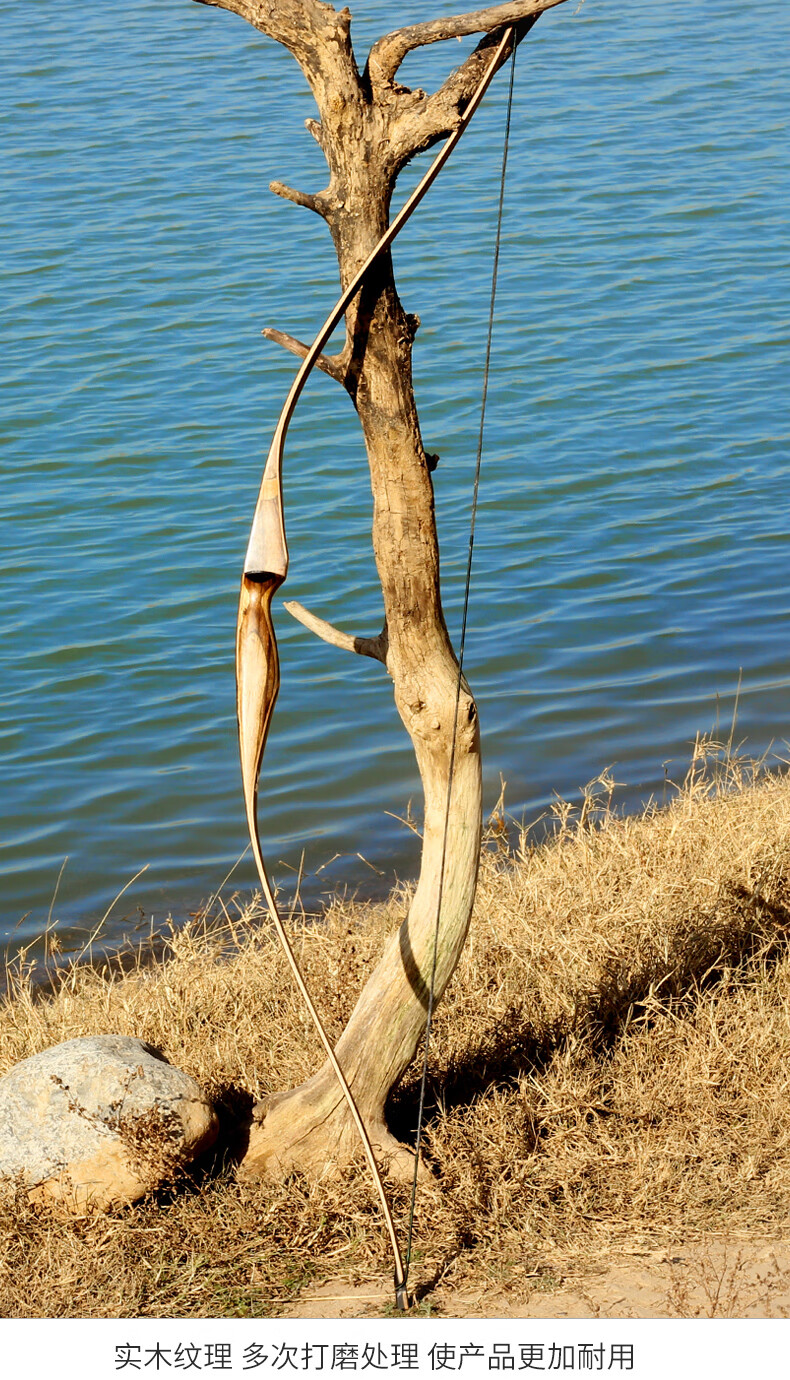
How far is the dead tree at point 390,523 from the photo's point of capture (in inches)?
103

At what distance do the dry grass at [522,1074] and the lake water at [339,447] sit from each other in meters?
1.32

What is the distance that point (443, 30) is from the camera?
2.51 m

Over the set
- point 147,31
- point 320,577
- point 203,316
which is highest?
point 147,31

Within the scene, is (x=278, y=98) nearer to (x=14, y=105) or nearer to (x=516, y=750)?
(x=14, y=105)

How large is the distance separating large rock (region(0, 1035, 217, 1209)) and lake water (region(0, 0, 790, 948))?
208 cm

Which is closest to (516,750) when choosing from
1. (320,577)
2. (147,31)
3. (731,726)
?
(731,726)

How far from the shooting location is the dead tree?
2.61m

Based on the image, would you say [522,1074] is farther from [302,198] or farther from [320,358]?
[302,198]

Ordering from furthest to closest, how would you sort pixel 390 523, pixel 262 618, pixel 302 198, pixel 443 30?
pixel 390 523, pixel 302 198, pixel 443 30, pixel 262 618

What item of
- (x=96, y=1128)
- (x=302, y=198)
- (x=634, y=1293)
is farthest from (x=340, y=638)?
(x=634, y=1293)

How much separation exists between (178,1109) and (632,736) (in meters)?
3.60

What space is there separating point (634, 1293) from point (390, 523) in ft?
5.12

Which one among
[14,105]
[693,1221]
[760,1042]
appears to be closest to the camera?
[693,1221]
